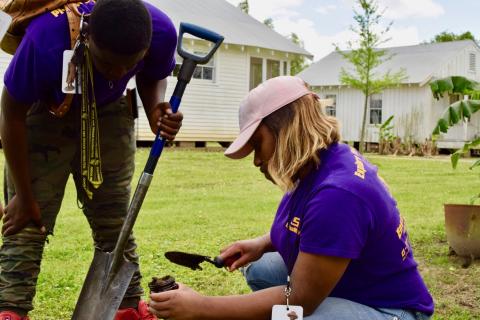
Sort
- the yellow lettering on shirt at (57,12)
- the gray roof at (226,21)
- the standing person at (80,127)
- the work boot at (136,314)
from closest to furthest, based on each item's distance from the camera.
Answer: the standing person at (80,127) → the yellow lettering on shirt at (57,12) → the work boot at (136,314) → the gray roof at (226,21)

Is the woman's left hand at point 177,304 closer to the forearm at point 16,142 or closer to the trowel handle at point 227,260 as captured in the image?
the trowel handle at point 227,260

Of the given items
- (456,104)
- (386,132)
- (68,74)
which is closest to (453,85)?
(456,104)

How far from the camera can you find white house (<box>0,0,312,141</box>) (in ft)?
60.3

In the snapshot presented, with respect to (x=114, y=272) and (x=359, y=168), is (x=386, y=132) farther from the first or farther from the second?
(x=359, y=168)

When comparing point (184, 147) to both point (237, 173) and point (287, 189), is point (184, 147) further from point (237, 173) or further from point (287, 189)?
point (287, 189)

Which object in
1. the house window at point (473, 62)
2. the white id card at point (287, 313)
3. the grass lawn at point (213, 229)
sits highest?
the house window at point (473, 62)

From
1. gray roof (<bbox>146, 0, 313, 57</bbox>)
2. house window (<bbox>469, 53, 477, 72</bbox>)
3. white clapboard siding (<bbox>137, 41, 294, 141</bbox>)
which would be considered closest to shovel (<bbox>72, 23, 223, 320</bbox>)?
white clapboard siding (<bbox>137, 41, 294, 141</bbox>)

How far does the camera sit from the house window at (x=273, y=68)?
69.5ft

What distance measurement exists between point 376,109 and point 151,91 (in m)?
19.9

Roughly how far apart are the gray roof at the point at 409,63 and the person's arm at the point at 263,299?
1923 centimetres

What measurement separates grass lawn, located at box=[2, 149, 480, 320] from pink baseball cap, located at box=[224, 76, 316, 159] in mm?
1851

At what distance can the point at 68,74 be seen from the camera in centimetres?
277

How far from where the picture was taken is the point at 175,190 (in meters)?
9.56

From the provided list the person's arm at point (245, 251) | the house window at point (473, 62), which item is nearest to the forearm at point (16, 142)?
the person's arm at point (245, 251)
